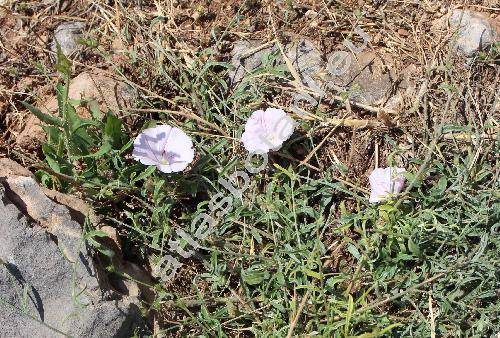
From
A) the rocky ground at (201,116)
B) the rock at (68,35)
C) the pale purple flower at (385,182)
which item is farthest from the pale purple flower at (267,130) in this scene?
the rock at (68,35)

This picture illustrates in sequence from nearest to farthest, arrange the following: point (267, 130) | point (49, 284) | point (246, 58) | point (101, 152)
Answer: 1. point (49, 284)
2. point (101, 152)
3. point (267, 130)
4. point (246, 58)

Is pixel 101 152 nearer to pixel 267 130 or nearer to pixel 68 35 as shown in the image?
pixel 267 130

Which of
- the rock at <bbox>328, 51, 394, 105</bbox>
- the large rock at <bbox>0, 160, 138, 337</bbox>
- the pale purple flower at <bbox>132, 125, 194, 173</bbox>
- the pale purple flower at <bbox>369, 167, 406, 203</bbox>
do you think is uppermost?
the rock at <bbox>328, 51, 394, 105</bbox>

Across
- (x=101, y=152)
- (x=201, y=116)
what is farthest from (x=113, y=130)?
(x=201, y=116)

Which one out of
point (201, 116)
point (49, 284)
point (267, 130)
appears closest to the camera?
point (49, 284)

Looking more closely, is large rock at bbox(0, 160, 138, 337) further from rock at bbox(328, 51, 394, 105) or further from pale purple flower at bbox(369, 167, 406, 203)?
rock at bbox(328, 51, 394, 105)

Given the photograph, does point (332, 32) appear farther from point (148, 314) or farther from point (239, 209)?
point (148, 314)

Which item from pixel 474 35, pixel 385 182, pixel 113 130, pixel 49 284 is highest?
pixel 474 35

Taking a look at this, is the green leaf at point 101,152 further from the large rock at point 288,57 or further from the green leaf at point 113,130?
the large rock at point 288,57

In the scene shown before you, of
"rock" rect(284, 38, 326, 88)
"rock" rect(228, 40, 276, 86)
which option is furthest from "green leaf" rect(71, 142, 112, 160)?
"rock" rect(284, 38, 326, 88)
